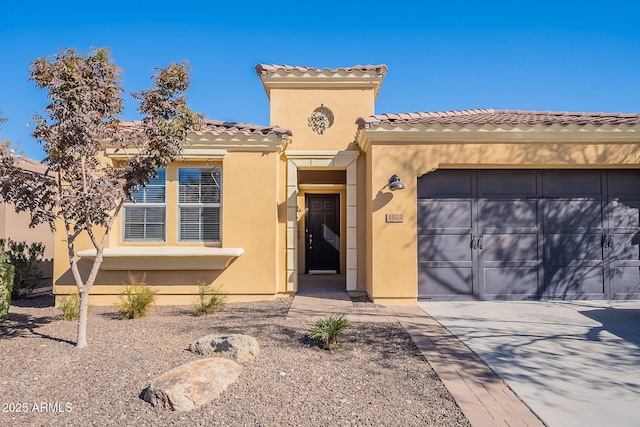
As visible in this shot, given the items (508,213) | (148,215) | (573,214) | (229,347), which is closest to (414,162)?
(508,213)

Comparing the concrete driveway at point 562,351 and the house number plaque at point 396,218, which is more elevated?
the house number plaque at point 396,218

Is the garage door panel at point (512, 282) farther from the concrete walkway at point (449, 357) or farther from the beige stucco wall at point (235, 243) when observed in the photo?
the beige stucco wall at point (235, 243)

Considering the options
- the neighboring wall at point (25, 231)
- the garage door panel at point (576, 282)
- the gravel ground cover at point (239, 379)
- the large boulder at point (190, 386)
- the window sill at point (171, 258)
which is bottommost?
the gravel ground cover at point (239, 379)

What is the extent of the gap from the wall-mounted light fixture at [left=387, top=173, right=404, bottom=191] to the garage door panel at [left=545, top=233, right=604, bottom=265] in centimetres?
315

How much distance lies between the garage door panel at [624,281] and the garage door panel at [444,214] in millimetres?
2978

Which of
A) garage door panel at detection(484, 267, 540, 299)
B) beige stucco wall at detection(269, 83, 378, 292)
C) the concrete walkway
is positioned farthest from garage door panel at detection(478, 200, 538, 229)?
beige stucco wall at detection(269, 83, 378, 292)

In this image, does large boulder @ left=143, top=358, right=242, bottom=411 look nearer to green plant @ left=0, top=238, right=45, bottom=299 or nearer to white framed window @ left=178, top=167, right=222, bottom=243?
white framed window @ left=178, top=167, right=222, bottom=243

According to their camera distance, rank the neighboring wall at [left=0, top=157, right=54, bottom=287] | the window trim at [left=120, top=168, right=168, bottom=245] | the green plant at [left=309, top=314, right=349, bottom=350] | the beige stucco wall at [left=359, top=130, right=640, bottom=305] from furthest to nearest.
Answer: the neighboring wall at [left=0, top=157, right=54, bottom=287] → the window trim at [left=120, top=168, right=168, bottom=245] → the beige stucco wall at [left=359, top=130, right=640, bottom=305] → the green plant at [left=309, top=314, right=349, bottom=350]

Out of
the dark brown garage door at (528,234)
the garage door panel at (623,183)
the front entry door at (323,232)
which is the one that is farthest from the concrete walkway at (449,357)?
the garage door panel at (623,183)

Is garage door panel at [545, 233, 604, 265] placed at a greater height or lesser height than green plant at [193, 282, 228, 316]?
greater

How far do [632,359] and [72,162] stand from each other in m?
6.76

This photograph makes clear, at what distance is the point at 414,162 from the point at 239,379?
519 cm

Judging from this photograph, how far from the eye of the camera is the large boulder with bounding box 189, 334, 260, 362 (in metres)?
4.21

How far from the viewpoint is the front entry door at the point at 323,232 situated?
1261 centimetres
